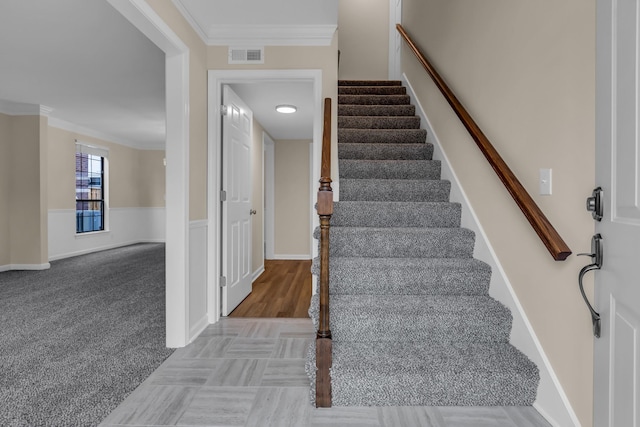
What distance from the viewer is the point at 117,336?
2.57 meters

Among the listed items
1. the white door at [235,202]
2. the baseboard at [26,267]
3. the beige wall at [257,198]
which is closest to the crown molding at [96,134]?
the baseboard at [26,267]

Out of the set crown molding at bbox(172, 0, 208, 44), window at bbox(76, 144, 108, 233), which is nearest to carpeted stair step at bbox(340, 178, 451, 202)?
crown molding at bbox(172, 0, 208, 44)

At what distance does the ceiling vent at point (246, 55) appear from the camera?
2834 millimetres

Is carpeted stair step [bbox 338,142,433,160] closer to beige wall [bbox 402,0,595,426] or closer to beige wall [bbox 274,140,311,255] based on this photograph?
beige wall [bbox 402,0,595,426]

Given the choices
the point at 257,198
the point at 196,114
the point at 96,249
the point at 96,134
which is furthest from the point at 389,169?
the point at 96,249

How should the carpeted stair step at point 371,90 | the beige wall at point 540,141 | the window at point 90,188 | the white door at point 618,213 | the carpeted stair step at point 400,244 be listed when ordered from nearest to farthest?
the white door at point 618,213 → the beige wall at point 540,141 → the carpeted stair step at point 400,244 → the carpeted stair step at point 371,90 → the window at point 90,188

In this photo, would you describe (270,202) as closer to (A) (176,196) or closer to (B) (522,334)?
(A) (176,196)

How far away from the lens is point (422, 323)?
184 cm

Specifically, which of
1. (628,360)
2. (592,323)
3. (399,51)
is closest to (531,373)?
(592,323)

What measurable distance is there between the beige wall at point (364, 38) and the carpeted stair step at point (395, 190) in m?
3.17

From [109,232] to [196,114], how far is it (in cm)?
581

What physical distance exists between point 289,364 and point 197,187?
140 centimetres

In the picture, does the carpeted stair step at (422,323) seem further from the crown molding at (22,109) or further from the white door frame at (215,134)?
the crown molding at (22,109)

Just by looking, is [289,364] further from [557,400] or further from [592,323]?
[592,323]
